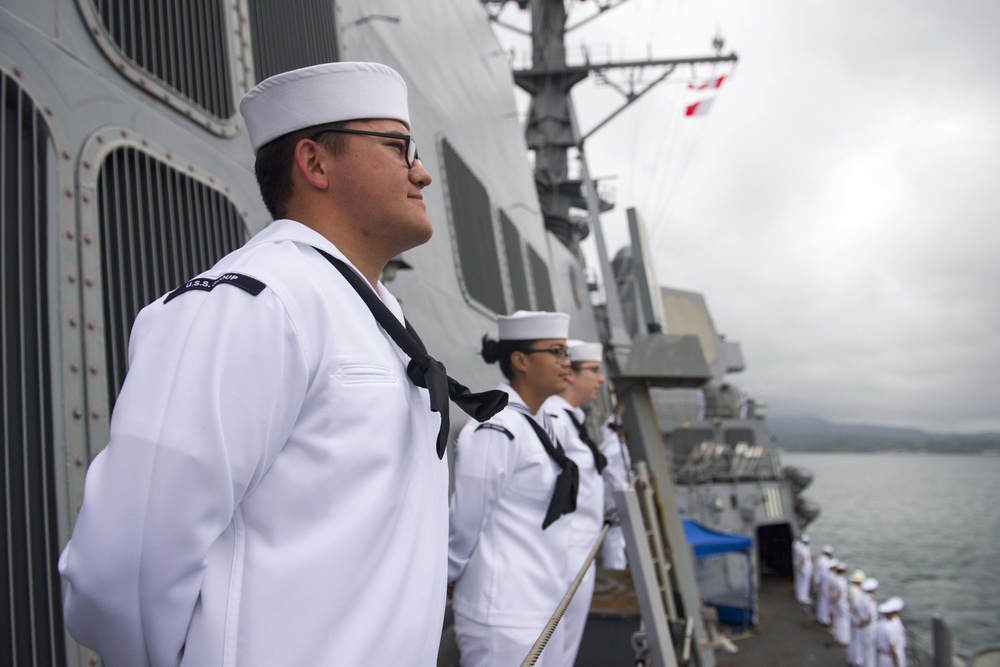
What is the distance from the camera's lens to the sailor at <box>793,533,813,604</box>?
14.9 m

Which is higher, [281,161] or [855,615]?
[281,161]

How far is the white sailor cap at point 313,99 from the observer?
3.29ft

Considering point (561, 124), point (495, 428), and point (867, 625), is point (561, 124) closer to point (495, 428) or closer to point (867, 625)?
point (867, 625)

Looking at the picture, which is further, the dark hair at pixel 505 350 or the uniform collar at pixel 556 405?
the uniform collar at pixel 556 405

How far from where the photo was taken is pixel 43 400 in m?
1.15

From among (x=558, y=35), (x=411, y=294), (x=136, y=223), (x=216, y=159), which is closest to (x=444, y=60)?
(x=411, y=294)

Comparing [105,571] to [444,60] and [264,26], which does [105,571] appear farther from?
[444,60]

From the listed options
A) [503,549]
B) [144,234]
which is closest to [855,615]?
[503,549]

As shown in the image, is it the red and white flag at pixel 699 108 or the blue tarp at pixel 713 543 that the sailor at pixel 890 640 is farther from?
the red and white flag at pixel 699 108

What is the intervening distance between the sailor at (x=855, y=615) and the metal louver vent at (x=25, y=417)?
11.0 meters

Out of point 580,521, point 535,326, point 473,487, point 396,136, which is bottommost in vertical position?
point 580,521

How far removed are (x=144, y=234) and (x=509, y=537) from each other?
4.27ft

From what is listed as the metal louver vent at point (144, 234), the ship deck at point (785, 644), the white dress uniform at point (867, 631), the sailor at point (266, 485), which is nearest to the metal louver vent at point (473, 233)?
the metal louver vent at point (144, 234)

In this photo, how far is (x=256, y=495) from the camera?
31.1 inches
